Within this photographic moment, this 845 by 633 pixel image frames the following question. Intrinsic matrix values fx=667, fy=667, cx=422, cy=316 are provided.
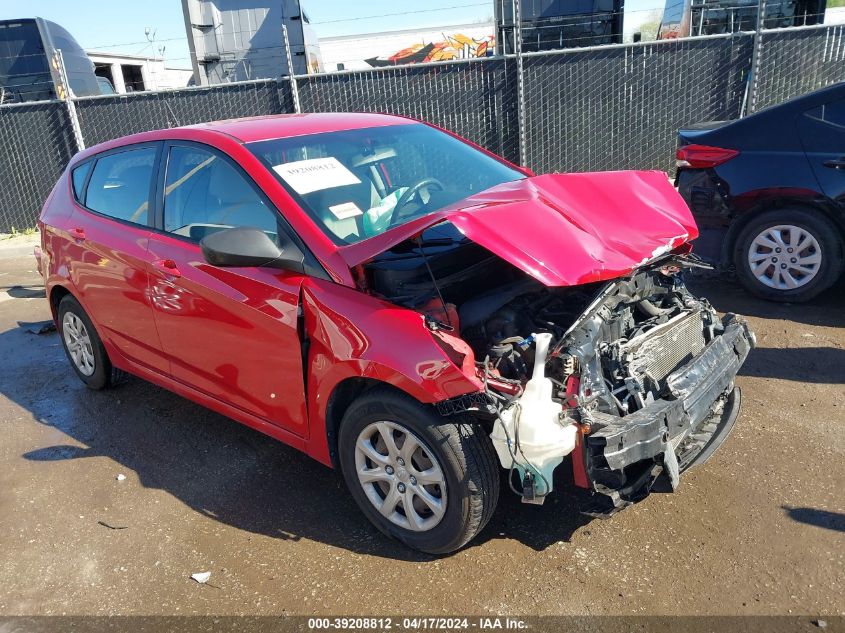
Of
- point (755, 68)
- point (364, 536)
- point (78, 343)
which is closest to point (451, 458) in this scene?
point (364, 536)

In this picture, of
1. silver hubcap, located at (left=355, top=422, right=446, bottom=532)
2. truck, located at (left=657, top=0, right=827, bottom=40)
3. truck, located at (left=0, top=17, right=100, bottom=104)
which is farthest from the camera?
truck, located at (left=0, top=17, right=100, bottom=104)

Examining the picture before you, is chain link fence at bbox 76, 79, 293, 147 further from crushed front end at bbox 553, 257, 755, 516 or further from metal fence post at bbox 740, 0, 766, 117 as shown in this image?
crushed front end at bbox 553, 257, 755, 516

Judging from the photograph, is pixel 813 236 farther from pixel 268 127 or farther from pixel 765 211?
pixel 268 127

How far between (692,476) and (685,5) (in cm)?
929

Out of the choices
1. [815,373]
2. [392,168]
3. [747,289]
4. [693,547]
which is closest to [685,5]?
[747,289]

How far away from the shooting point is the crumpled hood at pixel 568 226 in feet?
8.43

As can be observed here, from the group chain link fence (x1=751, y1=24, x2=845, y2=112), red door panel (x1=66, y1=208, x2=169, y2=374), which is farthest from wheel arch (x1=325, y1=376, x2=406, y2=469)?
chain link fence (x1=751, y1=24, x2=845, y2=112)

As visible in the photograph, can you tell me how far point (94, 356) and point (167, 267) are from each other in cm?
156

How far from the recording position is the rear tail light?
5508mm

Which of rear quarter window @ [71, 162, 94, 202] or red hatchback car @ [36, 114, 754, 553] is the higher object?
rear quarter window @ [71, 162, 94, 202]

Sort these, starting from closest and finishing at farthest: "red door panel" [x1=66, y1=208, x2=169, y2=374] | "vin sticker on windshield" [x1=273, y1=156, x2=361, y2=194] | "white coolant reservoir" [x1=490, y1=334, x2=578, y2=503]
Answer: "white coolant reservoir" [x1=490, y1=334, x2=578, y2=503]
"vin sticker on windshield" [x1=273, y1=156, x2=361, y2=194]
"red door panel" [x1=66, y1=208, x2=169, y2=374]

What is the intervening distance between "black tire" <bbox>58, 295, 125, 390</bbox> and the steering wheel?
2454 mm

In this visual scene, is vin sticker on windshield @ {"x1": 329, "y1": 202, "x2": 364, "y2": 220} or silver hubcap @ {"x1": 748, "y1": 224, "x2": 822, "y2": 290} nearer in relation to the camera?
vin sticker on windshield @ {"x1": 329, "y1": 202, "x2": 364, "y2": 220}

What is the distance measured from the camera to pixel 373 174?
3.45m
